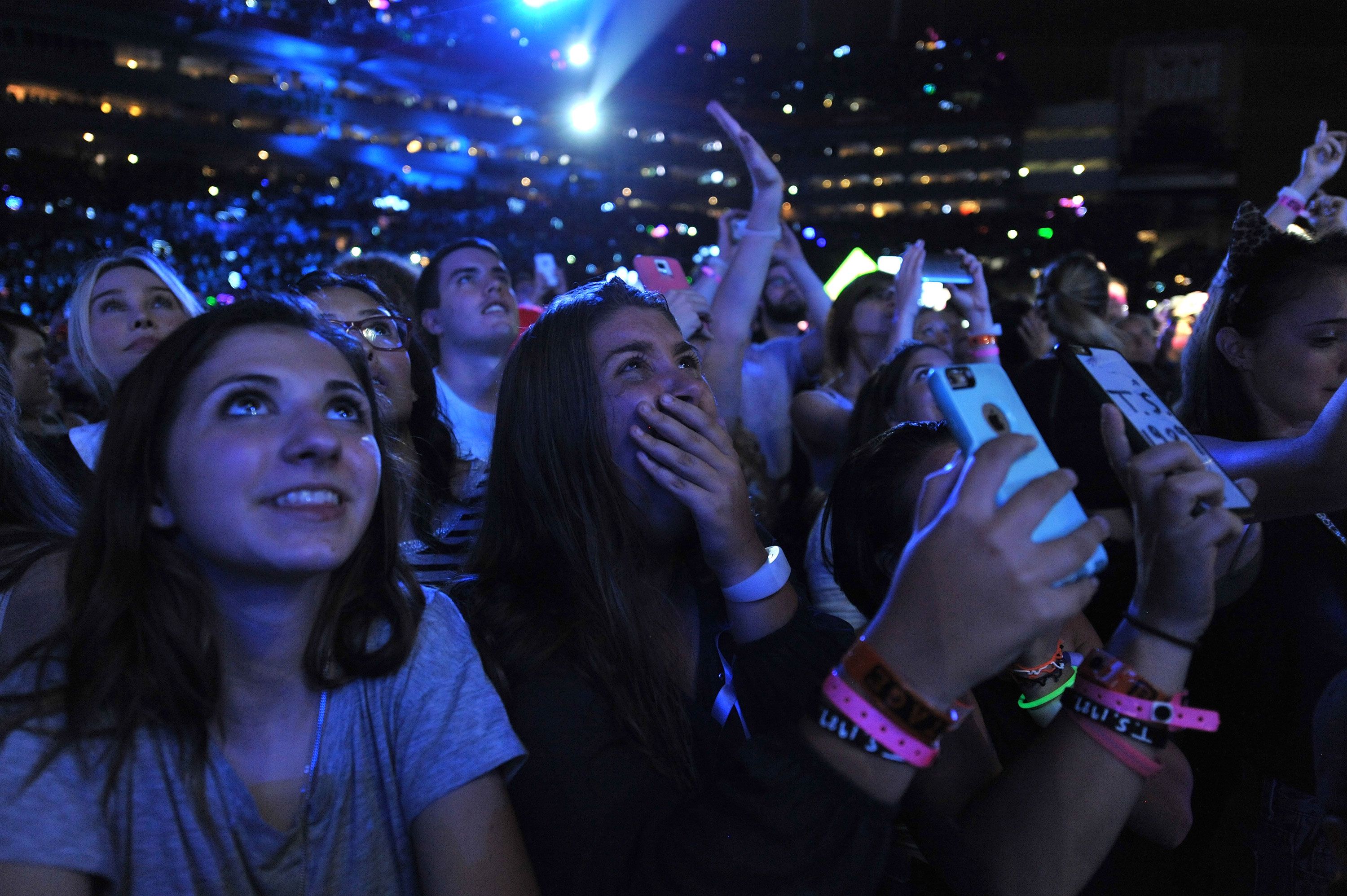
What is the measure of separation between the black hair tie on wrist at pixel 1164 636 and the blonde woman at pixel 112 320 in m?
3.12

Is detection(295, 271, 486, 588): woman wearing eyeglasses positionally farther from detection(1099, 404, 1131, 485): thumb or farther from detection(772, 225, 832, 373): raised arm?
detection(772, 225, 832, 373): raised arm

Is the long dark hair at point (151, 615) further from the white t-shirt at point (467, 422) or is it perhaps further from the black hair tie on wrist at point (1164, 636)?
the white t-shirt at point (467, 422)

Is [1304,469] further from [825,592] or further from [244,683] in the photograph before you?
[244,683]

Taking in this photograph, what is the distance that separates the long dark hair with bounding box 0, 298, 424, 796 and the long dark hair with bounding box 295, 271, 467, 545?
47.4 inches

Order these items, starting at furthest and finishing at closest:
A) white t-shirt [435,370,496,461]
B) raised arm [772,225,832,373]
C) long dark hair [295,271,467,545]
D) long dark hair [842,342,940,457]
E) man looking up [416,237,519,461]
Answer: raised arm [772,225,832,373] → man looking up [416,237,519,461] → white t-shirt [435,370,496,461] → long dark hair [842,342,940,457] → long dark hair [295,271,467,545]

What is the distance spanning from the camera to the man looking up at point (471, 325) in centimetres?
376

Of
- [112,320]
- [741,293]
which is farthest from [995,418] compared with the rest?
[112,320]

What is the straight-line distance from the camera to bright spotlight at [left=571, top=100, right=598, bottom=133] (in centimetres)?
4512

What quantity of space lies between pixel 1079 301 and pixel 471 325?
313cm

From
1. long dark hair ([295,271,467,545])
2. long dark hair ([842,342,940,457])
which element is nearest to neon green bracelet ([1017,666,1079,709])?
long dark hair ([842,342,940,457])

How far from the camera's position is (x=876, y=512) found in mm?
1752

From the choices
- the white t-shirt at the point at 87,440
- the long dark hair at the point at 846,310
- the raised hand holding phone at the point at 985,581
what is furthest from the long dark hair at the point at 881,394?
the white t-shirt at the point at 87,440

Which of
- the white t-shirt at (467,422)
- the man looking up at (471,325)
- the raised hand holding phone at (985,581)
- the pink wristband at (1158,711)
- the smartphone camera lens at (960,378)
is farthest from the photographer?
the man looking up at (471,325)

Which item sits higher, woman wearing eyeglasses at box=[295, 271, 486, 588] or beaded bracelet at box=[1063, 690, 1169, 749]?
woman wearing eyeglasses at box=[295, 271, 486, 588]
